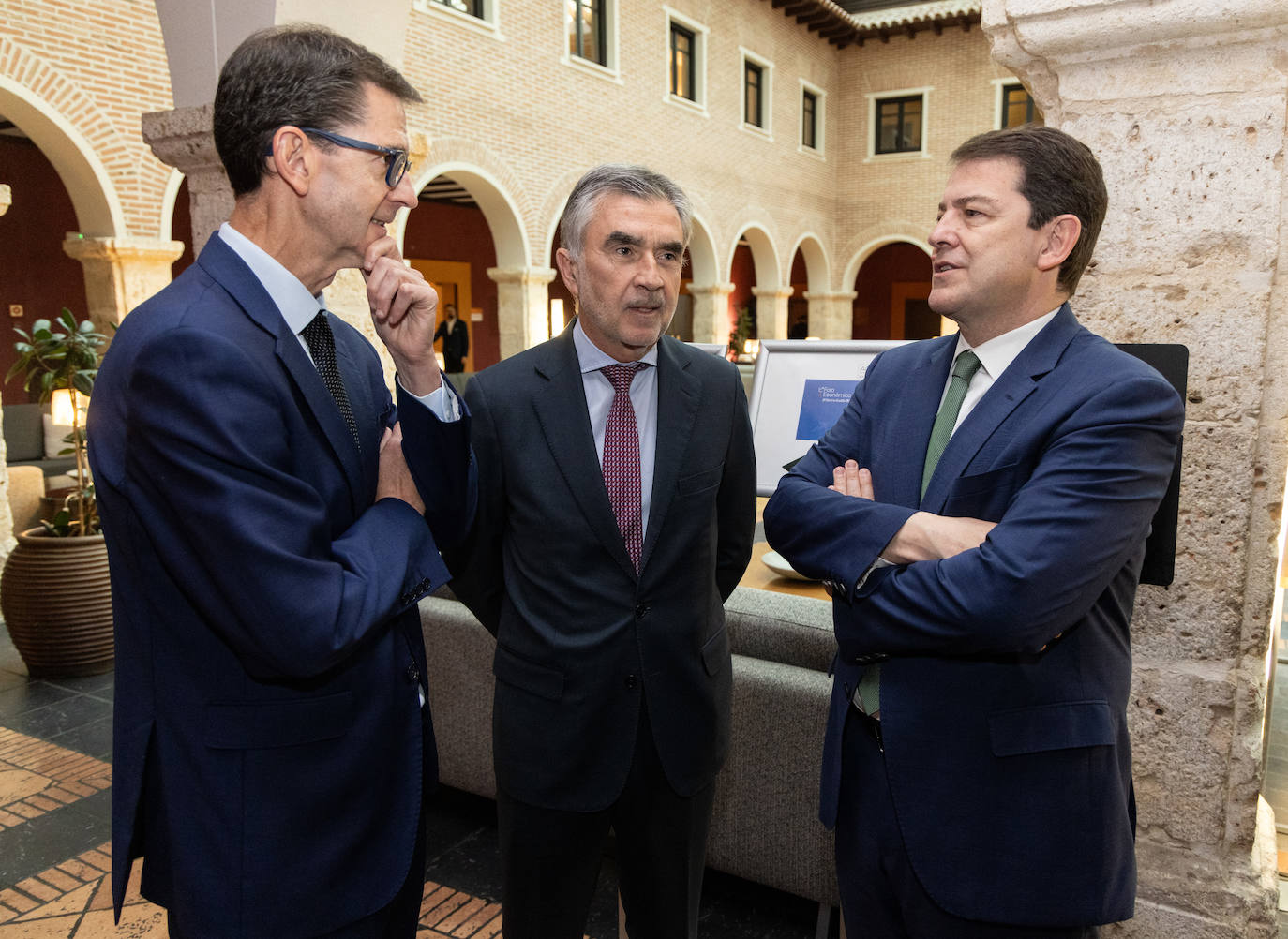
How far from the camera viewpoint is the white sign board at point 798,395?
354 cm

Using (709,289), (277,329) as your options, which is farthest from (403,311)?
(709,289)

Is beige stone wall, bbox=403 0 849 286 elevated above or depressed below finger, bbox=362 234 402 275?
above

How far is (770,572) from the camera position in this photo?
10.7 ft

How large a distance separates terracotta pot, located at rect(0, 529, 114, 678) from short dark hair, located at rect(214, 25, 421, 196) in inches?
159

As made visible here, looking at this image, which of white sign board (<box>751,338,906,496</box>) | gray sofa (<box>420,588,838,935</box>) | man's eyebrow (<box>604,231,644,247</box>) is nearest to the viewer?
man's eyebrow (<box>604,231,644,247</box>)

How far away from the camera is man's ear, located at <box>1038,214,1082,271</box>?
5.10 ft

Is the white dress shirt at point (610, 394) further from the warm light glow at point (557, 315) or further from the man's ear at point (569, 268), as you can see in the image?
the warm light glow at point (557, 315)

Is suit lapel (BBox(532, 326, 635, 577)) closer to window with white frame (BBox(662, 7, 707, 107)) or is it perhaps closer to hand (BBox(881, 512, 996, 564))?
hand (BBox(881, 512, 996, 564))

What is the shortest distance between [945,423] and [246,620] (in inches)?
47.3

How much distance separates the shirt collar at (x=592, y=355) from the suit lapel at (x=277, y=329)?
72 centimetres

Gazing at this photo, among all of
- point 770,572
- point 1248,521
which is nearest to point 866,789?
point 1248,521

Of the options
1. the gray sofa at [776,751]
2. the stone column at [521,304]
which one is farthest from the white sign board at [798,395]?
the stone column at [521,304]

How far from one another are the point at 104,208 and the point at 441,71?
4.62 metres

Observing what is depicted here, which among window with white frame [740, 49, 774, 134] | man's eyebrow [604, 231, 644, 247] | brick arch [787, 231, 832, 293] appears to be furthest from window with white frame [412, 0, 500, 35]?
man's eyebrow [604, 231, 644, 247]
